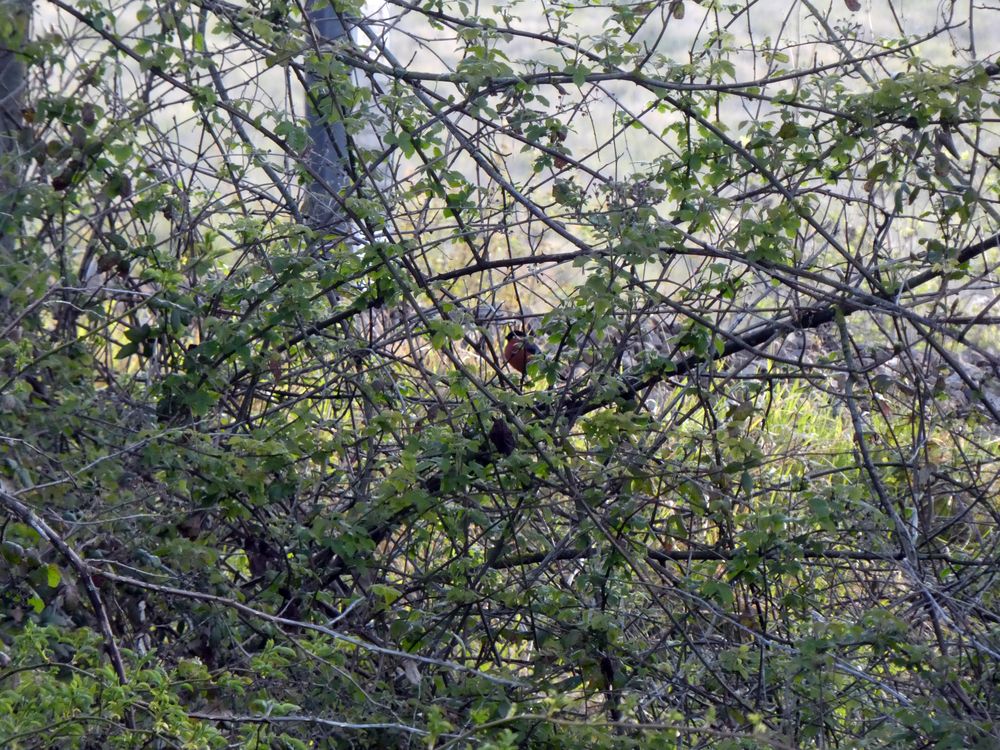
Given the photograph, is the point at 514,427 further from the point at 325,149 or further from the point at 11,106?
the point at 11,106

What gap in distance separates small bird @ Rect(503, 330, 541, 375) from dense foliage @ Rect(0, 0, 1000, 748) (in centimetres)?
5

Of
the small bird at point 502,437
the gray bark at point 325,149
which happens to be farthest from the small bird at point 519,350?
the gray bark at point 325,149

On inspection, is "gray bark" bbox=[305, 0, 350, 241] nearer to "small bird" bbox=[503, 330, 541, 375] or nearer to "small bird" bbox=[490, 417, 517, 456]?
"small bird" bbox=[503, 330, 541, 375]

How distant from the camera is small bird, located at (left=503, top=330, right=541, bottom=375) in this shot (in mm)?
3830

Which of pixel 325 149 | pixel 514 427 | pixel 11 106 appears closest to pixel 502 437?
pixel 514 427

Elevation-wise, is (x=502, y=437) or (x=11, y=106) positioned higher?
(x=11, y=106)

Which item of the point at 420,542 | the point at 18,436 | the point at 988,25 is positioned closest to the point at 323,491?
the point at 420,542

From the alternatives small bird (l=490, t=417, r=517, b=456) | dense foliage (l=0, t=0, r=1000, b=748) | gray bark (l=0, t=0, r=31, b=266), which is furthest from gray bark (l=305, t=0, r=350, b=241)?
gray bark (l=0, t=0, r=31, b=266)

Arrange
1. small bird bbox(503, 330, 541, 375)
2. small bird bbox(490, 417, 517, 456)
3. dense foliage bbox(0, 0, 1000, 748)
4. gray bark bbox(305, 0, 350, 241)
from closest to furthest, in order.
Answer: dense foliage bbox(0, 0, 1000, 748)
small bird bbox(490, 417, 517, 456)
gray bark bbox(305, 0, 350, 241)
small bird bbox(503, 330, 541, 375)

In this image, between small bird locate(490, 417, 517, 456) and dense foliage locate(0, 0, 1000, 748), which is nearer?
dense foliage locate(0, 0, 1000, 748)

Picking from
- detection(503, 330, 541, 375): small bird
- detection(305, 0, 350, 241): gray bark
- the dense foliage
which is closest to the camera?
the dense foliage

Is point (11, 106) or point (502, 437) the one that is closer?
point (502, 437)

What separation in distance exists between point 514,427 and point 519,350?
1.91ft

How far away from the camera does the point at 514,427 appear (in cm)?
337
